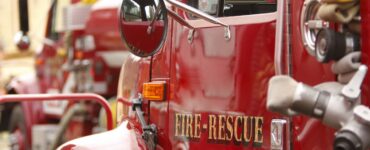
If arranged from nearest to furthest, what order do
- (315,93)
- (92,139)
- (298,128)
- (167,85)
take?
(315,93) → (298,128) → (167,85) → (92,139)

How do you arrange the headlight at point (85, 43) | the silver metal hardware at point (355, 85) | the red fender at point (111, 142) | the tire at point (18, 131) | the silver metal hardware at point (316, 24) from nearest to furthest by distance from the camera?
the silver metal hardware at point (355, 85)
the silver metal hardware at point (316, 24)
the red fender at point (111, 142)
the headlight at point (85, 43)
the tire at point (18, 131)

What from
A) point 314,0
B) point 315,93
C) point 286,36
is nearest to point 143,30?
point 286,36

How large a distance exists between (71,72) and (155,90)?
531 centimetres

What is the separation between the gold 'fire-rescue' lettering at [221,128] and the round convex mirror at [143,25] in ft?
1.17

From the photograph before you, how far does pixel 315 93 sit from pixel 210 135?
1004 mm

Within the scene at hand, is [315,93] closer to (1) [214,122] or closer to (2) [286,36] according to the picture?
(2) [286,36]

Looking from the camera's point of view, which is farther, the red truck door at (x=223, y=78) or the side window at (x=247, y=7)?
the side window at (x=247, y=7)

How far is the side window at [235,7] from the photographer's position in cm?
318

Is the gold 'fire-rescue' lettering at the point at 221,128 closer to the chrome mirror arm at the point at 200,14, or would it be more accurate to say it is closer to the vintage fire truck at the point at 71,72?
the chrome mirror arm at the point at 200,14

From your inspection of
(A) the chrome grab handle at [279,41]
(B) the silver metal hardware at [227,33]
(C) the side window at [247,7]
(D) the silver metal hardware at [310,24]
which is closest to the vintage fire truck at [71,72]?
(C) the side window at [247,7]

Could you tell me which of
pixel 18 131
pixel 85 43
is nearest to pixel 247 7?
pixel 85 43

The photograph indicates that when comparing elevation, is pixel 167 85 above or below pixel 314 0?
below

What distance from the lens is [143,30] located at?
11.2 ft

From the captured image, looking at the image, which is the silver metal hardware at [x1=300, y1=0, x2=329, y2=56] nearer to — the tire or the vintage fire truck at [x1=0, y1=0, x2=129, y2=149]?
the vintage fire truck at [x1=0, y1=0, x2=129, y2=149]
